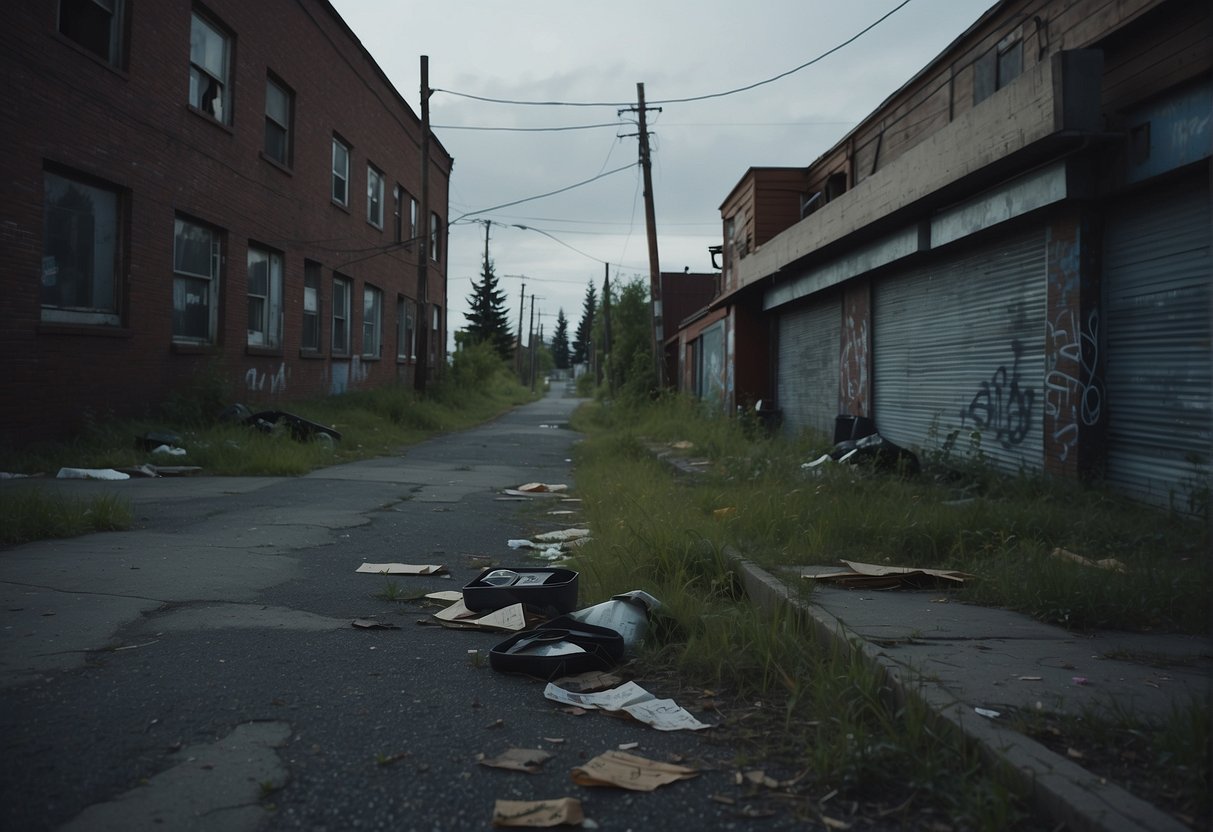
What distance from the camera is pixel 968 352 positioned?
386 inches

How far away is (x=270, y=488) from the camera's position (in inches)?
368

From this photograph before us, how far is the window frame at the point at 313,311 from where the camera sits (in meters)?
18.4

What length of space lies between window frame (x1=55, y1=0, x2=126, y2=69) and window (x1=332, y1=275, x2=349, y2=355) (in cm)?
901

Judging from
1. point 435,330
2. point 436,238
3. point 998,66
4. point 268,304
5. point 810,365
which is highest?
point 436,238

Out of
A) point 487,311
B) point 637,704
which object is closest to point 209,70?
point 637,704

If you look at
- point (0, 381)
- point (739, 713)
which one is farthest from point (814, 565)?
point (0, 381)

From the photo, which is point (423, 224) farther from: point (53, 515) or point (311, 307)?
point (53, 515)

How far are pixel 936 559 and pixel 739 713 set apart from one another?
2792 mm

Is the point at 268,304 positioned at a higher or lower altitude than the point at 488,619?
higher

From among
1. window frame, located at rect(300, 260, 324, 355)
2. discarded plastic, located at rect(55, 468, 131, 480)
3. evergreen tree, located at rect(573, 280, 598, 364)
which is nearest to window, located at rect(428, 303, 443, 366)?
window frame, located at rect(300, 260, 324, 355)

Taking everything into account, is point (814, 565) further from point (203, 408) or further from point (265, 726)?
point (203, 408)

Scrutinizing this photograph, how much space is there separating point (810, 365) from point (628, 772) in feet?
45.4

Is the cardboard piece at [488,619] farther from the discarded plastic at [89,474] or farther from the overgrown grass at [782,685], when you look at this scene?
the discarded plastic at [89,474]

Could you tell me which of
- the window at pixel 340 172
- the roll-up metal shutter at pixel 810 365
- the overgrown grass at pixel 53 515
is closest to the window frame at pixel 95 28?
the overgrown grass at pixel 53 515
